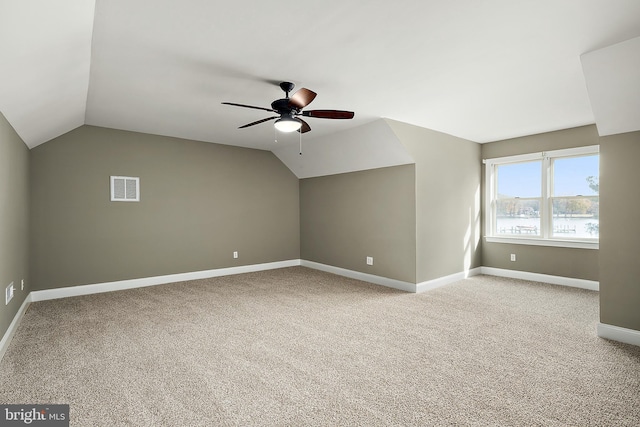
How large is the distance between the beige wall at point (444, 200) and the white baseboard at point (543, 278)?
30cm

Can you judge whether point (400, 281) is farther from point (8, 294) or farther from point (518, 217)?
point (8, 294)

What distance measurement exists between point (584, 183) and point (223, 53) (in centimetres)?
541

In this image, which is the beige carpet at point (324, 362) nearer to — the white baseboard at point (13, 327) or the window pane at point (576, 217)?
the white baseboard at point (13, 327)

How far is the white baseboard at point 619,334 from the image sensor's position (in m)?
2.89

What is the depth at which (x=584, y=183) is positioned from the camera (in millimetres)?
4902

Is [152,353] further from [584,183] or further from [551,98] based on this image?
[584,183]

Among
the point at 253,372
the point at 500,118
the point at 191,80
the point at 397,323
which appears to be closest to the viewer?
the point at 253,372

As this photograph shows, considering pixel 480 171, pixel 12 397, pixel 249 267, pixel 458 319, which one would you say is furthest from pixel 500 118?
pixel 12 397

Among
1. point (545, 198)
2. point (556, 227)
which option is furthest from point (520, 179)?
point (556, 227)

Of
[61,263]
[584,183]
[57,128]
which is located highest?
[57,128]

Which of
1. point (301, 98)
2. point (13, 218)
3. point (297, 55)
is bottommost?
point (13, 218)

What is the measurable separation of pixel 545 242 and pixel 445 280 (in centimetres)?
176

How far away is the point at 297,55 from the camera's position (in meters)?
2.60

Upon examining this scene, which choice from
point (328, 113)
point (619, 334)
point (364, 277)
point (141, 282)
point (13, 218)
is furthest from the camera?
point (364, 277)
